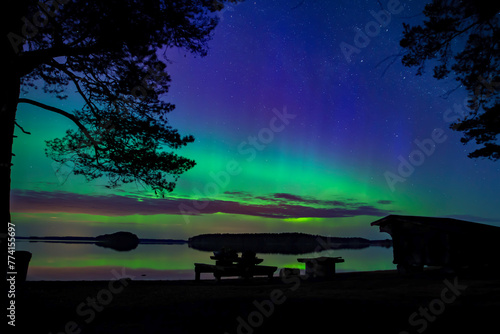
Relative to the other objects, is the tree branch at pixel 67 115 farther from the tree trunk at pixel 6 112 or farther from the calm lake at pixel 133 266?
the calm lake at pixel 133 266

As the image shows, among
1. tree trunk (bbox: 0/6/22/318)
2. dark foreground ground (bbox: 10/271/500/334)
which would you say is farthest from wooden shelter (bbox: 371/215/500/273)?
tree trunk (bbox: 0/6/22/318)

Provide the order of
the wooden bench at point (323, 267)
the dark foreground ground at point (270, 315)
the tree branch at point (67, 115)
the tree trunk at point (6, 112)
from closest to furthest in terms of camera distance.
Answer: the dark foreground ground at point (270, 315), the tree trunk at point (6, 112), the tree branch at point (67, 115), the wooden bench at point (323, 267)

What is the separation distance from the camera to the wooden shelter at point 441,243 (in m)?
17.8

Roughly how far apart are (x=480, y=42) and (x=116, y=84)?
11071 mm

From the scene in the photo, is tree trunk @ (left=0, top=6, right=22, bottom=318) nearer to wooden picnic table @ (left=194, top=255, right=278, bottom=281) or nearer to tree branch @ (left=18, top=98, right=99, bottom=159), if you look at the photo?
tree branch @ (left=18, top=98, right=99, bottom=159)

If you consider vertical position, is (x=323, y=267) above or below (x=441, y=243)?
below

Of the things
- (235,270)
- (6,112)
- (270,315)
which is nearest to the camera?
(270,315)

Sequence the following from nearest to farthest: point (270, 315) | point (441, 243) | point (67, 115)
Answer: point (270, 315), point (67, 115), point (441, 243)

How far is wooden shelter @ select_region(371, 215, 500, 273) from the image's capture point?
1775 cm

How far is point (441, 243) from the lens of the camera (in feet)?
59.4

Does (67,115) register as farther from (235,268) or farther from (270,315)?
(235,268)

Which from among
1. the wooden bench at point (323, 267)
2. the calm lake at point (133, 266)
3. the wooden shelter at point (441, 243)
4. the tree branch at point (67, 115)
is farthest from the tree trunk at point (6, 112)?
the calm lake at point (133, 266)

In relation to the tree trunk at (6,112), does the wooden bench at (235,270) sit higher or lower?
lower

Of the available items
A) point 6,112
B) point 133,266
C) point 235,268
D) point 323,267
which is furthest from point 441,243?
point 133,266
